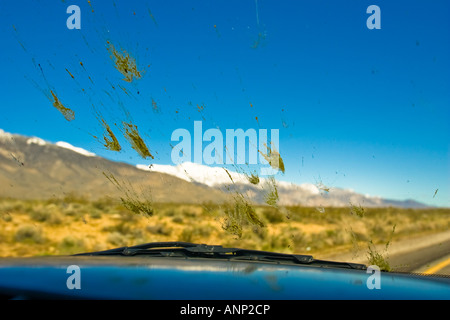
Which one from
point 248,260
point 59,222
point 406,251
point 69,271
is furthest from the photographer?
point 59,222

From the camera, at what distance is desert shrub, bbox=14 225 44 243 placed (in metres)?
16.9

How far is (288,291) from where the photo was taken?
265 centimetres

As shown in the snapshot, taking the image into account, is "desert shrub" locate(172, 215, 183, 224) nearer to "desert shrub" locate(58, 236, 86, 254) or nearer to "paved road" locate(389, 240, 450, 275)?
"desert shrub" locate(58, 236, 86, 254)

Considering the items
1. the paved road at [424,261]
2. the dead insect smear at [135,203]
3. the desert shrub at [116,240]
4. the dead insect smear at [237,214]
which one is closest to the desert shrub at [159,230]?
the desert shrub at [116,240]

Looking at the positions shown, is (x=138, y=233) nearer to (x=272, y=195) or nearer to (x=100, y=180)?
(x=272, y=195)

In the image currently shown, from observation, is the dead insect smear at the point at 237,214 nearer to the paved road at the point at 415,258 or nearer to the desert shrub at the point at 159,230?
the paved road at the point at 415,258

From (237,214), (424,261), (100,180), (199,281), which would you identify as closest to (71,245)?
(237,214)

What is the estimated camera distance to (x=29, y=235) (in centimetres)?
1730

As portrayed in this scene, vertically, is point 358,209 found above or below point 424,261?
above

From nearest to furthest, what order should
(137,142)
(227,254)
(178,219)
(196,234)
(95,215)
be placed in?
(227,254)
(137,142)
(196,234)
(95,215)
(178,219)
